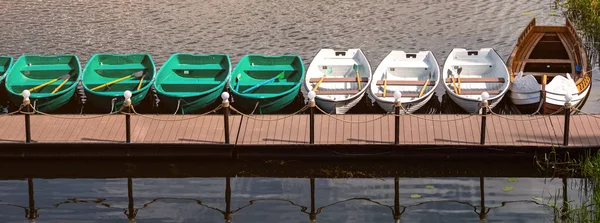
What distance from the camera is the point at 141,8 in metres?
41.3

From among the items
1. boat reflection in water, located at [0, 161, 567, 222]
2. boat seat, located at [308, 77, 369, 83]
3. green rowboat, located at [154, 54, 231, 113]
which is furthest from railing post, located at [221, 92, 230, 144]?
boat seat, located at [308, 77, 369, 83]

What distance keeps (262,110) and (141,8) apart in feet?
53.4

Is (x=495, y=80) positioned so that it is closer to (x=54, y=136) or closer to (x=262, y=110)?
(x=262, y=110)

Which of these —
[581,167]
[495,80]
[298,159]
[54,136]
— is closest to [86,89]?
[54,136]

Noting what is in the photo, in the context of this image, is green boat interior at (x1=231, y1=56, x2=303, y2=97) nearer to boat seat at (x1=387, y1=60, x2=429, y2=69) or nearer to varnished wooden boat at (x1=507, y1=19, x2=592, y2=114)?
boat seat at (x1=387, y1=60, x2=429, y2=69)

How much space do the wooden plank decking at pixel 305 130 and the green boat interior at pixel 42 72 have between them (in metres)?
3.07

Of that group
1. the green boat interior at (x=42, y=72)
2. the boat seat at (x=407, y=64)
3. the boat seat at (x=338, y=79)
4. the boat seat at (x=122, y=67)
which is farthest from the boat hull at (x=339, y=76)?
the green boat interior at (x=42, y=72)

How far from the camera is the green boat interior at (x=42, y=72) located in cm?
2831

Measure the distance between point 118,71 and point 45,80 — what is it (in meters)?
2.14

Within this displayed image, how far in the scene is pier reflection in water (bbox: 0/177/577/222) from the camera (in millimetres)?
21328

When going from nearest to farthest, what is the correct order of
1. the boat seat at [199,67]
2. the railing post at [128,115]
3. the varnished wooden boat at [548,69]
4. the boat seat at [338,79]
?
1. the railing post at [128,115]
2. the varnished wooden boat at [548,69]
3. the boat seat at [338,79]
4. the boat seat at [199,67]

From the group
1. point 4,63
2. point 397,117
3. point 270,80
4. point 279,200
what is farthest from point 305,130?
point 4,63

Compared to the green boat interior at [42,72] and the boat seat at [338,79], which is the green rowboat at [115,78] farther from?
the boat seat at [338,79]

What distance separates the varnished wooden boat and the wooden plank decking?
204 centimetres
